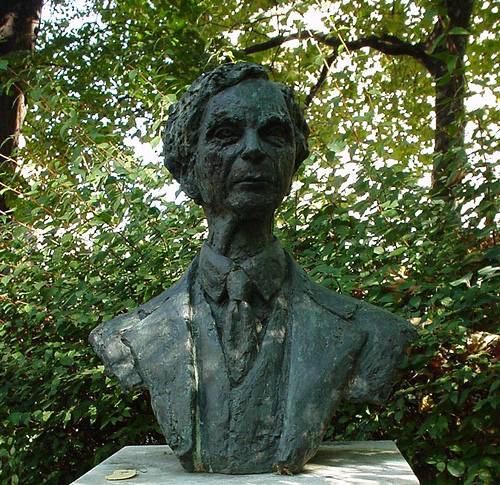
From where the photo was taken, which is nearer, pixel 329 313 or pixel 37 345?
pixel 329 313

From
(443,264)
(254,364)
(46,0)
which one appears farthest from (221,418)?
(46,0)

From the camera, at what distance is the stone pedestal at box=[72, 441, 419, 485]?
8.52ft

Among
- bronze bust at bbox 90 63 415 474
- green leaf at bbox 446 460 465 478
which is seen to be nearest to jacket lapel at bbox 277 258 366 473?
bronze bust at bbox 90 63 415 474

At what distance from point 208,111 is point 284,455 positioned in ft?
4.34

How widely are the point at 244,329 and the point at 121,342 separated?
1.72ft

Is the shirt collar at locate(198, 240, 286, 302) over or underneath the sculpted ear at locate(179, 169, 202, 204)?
underneath

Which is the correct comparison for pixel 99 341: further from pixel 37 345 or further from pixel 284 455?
pixel 37 345

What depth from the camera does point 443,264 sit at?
4211mm

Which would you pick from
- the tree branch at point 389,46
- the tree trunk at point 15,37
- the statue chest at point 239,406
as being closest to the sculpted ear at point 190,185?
the statue chest at point 239,406

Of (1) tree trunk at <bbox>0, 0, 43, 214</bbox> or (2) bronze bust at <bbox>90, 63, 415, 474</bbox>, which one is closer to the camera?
(2) bronze bust at <bbox>90, 63, 415, 474</bbox>

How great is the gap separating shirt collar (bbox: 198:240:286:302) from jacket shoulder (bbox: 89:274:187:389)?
0.16m

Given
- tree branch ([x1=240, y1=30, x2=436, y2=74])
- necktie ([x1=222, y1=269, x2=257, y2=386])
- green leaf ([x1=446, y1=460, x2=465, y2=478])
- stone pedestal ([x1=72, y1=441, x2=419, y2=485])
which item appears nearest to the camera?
stone pedestal ([x1=72, y1=441, x2=419, y2=485])

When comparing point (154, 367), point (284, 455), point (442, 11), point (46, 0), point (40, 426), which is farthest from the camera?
point (46, 0)

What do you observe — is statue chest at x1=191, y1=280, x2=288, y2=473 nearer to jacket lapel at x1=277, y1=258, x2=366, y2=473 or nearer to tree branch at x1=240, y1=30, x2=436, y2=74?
jacket lapel at x1=277, y1=258, x2=366, y2=473
